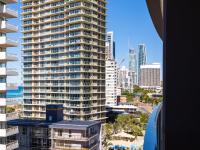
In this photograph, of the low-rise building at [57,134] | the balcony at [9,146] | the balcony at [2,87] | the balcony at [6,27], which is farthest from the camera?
the low-rise building at [57,134]

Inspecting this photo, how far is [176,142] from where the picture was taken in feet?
Result: 4.95

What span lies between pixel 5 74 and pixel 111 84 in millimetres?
88228

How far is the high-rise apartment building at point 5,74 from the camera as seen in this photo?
20156mm

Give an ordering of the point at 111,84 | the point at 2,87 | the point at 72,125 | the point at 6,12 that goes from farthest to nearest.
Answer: the point at 111,84 → the point at 72,125 → the point at 6,12 → the point at 2,87

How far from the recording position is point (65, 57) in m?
62.2

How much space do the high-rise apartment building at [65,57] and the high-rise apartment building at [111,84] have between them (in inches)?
1511

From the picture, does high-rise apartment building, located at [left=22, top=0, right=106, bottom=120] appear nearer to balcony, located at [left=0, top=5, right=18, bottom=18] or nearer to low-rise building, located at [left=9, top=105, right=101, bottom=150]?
low-rise building, located at [left=9, top=105, right=101, bottom=150]

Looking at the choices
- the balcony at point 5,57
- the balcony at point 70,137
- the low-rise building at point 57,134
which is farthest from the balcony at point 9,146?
the balcony at point 70,137

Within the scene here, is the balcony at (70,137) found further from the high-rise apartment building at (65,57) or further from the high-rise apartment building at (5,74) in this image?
the high-rise apartment building at (65,57)

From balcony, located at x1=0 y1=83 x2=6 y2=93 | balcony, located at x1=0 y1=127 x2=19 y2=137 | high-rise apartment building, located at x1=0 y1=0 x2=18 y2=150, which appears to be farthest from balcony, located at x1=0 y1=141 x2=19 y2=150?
balcony, located at x1=0 y1=83 x2=6 y2=93

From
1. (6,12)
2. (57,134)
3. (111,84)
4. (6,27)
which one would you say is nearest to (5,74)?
(6,27)

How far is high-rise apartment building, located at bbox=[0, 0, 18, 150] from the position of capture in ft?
66.1

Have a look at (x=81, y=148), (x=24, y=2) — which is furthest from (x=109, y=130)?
(x=24, y=2)

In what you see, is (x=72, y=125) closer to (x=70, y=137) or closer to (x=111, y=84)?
(x=70, y=137)
